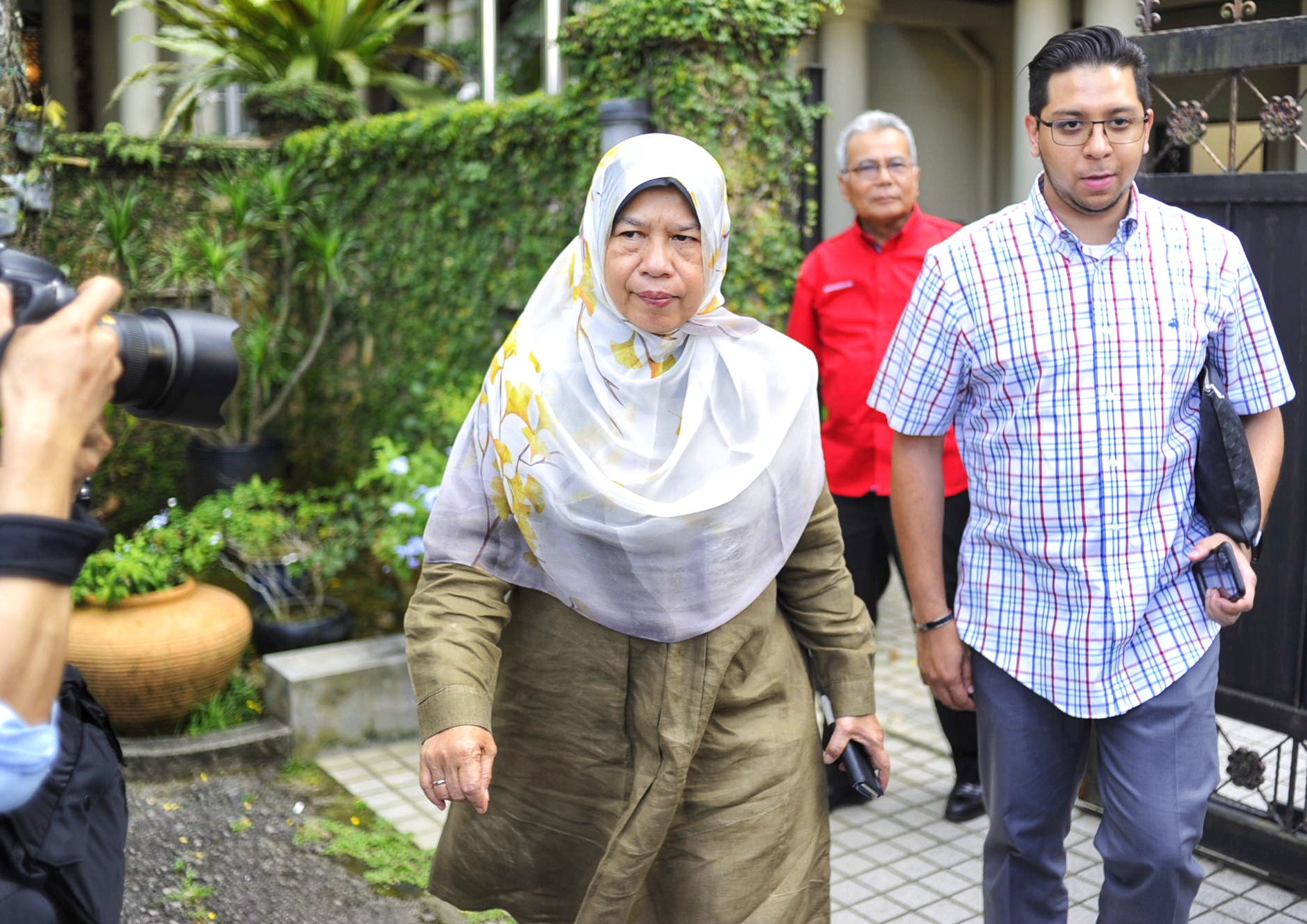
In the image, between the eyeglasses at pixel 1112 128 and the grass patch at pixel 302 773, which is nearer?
the eyeglasses at pixel 1112 128

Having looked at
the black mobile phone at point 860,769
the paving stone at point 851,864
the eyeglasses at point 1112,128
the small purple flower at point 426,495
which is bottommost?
the paving stone at point 851,864

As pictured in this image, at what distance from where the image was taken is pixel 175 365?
1.65 meters

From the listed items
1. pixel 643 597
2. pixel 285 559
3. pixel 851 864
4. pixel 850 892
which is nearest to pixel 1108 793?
pixel 643 597

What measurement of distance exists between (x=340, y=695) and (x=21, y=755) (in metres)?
3.62

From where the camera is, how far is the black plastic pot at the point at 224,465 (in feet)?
24.3

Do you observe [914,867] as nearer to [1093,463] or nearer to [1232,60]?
[1093,463]

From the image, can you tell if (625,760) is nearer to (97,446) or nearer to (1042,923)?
(1042,923)

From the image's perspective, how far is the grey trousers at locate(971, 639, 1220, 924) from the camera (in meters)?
2.47

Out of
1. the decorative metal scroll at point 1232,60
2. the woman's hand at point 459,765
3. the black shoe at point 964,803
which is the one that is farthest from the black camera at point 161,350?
the black shoe at point 964,803

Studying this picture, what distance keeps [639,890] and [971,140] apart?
9.37 metres

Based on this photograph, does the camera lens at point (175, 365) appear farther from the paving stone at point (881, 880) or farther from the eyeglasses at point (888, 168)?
the eyeglasses at point (888, 168)

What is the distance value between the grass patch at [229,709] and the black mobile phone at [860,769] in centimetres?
303

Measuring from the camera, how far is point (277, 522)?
19.5 feet

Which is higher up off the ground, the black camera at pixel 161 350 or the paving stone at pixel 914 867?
the black camera at pixel 161 350
